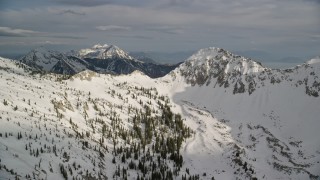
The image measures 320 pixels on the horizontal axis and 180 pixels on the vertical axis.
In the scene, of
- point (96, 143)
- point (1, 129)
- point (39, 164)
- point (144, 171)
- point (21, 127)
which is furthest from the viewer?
point (96, 143)

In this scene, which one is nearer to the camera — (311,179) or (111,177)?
(111,177)

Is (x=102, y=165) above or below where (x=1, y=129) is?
below

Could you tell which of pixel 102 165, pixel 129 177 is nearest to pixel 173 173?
pixel 129 177

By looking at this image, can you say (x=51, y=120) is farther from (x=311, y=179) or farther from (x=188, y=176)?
(x=311, y=179)

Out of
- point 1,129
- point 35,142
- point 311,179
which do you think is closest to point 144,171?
point 35,142

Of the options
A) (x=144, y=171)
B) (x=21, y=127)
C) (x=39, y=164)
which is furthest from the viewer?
(x=144, y=171)

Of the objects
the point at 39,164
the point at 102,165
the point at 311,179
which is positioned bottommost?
the point at 311,179

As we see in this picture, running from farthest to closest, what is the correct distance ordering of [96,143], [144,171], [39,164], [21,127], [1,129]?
[96,143], [144,171], [21,127], [1,129], [39,164]

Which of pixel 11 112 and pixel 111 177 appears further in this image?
pixel 11 112

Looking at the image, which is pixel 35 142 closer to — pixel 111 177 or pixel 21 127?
pixel 21 127
